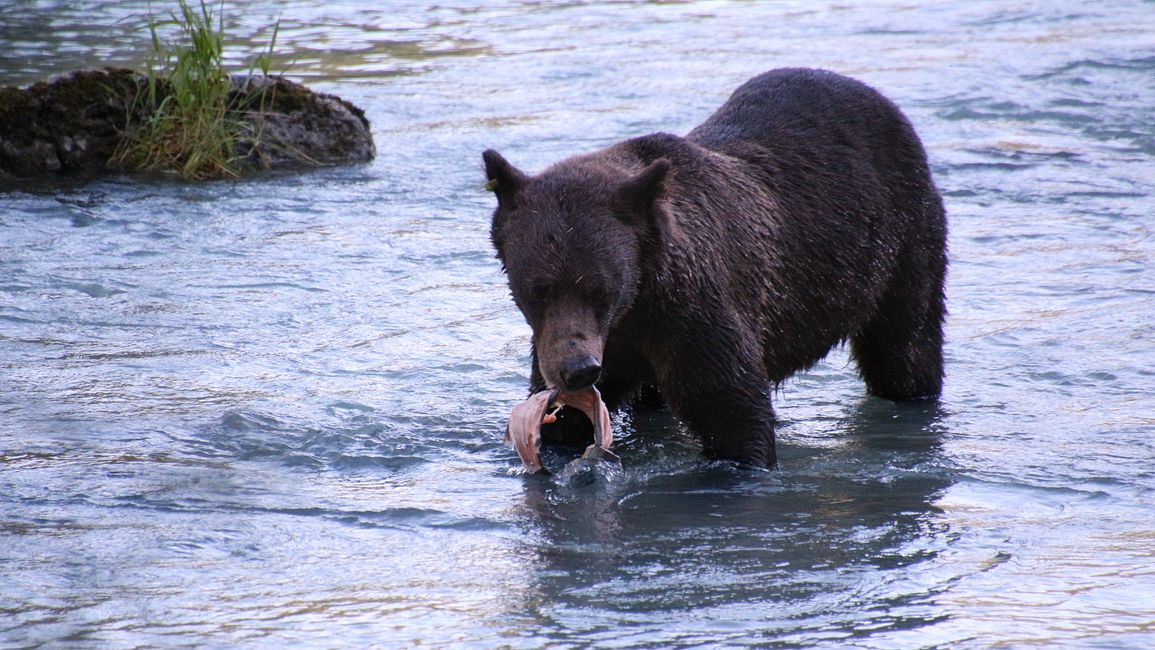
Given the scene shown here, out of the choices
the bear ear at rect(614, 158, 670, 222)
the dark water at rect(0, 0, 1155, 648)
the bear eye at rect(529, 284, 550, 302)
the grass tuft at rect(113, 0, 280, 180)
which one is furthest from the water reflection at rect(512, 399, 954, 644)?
the grass tuft at rect(113, 0, 280, 180)

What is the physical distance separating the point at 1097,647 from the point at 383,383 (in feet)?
12.6

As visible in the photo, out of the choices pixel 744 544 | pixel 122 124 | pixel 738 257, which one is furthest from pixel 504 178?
pixel 122 124

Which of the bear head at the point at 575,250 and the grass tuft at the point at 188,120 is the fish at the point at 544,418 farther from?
the grass tuft at the point at 188,120

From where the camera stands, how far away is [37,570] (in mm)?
4660

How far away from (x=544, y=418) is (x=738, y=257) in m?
1.01

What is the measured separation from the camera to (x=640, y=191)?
17.2ft

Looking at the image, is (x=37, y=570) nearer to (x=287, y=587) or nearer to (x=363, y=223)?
(x=287, y=587)

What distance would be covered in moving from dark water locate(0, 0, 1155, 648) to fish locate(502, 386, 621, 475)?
179 mm

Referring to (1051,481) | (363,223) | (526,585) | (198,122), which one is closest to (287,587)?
(526,585)

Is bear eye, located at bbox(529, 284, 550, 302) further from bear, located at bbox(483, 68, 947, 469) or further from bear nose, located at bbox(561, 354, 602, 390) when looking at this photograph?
bear nose, located at bbox(561, 354, 602, 390)

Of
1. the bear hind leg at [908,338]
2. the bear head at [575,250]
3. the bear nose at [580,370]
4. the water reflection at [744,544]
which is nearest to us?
the water reflection at [744,544]

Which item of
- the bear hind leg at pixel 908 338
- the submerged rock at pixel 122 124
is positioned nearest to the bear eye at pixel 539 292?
the bear hind leg at pixel 908 338

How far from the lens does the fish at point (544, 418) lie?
18.0ft

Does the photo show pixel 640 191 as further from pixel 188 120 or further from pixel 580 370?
pixel 188 120
